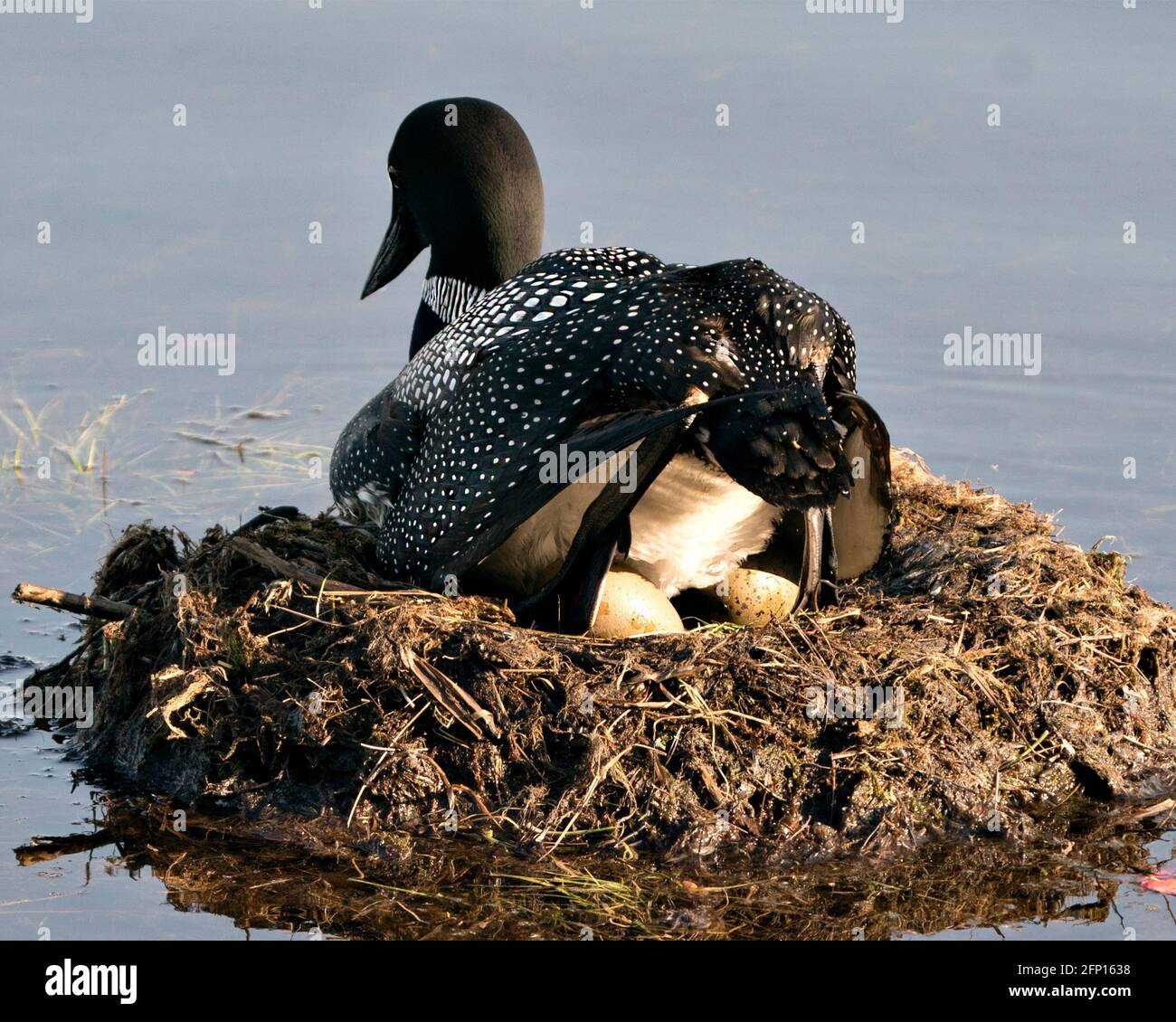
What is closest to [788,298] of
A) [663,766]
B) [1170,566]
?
[663,766]

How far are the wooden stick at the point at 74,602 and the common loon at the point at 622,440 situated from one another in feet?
2.72

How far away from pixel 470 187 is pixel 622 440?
2.01 meters

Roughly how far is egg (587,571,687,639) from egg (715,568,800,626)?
0.23 m

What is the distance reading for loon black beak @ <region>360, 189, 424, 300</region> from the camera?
6.93 m

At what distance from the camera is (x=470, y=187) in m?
6.52

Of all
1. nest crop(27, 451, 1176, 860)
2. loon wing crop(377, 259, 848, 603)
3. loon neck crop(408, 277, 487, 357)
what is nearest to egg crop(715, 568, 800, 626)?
nest crop(27, 451, 1176, 860)

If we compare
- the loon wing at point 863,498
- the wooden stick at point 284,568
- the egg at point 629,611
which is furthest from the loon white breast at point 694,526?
the wooden stick at point 284,568

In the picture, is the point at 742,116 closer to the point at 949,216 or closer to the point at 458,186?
the point at 949,216

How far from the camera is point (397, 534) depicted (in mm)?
5559

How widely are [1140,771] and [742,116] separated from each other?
528 cm

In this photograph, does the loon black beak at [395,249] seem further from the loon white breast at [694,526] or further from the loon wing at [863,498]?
the loon wing at [863,498]

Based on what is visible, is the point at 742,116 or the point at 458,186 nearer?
the point at 458,186

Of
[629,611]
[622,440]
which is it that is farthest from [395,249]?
[622,440]

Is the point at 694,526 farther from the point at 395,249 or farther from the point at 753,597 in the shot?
the point at 395,249
